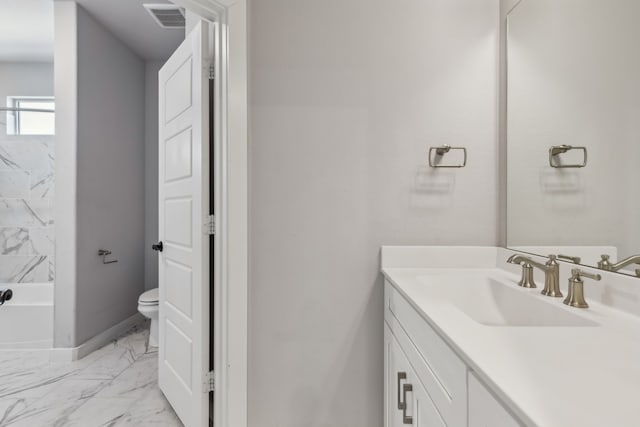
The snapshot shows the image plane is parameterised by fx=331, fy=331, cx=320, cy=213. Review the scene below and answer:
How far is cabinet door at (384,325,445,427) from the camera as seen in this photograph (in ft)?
3.00

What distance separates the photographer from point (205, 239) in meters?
1.55

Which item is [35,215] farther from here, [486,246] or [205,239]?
[486,246]

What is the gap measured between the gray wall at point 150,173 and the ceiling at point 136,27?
0.78 feet

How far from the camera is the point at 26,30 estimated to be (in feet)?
9.00

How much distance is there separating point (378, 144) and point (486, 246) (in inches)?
28.6

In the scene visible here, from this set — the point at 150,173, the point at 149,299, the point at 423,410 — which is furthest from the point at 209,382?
the point at 150,173

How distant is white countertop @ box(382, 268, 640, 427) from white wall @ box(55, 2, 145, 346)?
2.65m

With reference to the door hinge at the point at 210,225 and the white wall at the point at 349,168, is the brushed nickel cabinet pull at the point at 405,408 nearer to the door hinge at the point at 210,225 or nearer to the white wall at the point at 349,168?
the white wall at the point at 349,168

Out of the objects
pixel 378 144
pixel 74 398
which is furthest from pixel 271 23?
pixel 74 398

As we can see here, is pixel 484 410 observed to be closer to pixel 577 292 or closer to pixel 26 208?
pixel 577 292

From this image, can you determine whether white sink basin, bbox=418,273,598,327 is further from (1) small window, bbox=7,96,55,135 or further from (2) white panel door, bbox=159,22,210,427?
(1) small window, bbox=7,96,55,135

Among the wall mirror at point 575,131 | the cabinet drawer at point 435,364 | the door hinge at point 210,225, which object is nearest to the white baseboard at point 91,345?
the door hinge at point 210,225

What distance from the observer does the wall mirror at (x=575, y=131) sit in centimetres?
92

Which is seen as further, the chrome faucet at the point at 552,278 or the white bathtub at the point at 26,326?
the white bathtub at the point at 26,326
